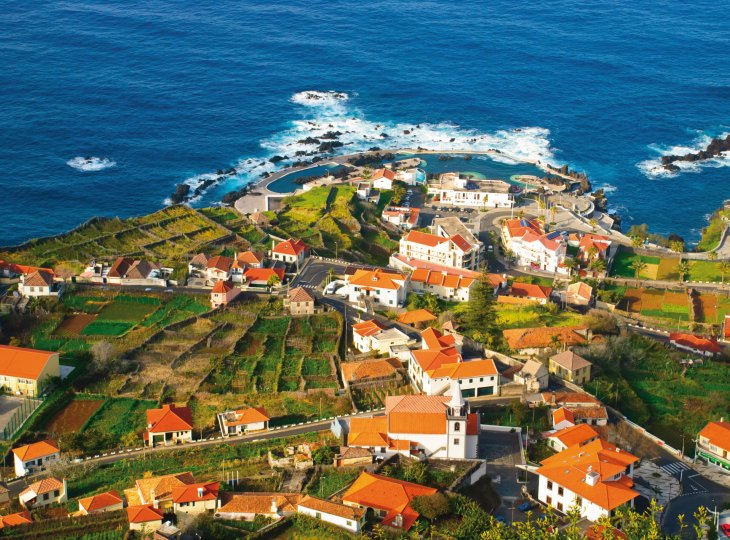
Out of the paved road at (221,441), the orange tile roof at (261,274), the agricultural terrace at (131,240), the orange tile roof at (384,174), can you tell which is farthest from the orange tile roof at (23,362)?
the orange tile roof at (384,174)

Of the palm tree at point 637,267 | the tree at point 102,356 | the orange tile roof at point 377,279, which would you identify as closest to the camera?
the tree at point 102,356

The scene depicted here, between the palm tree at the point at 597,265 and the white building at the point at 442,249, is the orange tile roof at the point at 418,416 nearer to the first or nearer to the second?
the white building at the point at 442,249

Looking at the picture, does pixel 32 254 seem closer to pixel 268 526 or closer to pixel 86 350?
pixel 86 350

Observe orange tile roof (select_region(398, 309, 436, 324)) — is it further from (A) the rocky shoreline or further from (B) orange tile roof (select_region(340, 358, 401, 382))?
(A) the rocky shoreline

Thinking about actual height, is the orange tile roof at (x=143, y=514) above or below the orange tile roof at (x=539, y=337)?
above

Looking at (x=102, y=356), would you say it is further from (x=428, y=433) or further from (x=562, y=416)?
(x=562, y=416)

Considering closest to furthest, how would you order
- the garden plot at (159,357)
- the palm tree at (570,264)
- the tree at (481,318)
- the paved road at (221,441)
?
the paved road at (221,441)
the garden plot at (159,357)
the tree at (481,318)
the palm tree at (570,264)

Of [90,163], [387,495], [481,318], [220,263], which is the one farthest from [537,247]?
[90,163]

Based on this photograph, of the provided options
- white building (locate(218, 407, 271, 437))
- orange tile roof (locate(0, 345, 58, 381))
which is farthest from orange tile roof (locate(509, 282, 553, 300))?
orange tile roof (locate(0, 345, 58, 381))
